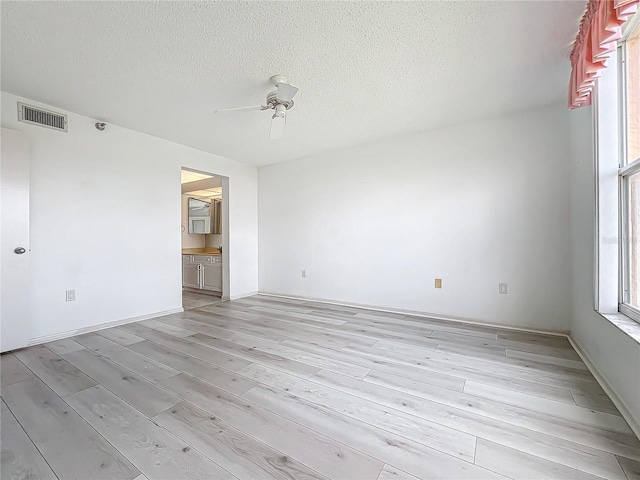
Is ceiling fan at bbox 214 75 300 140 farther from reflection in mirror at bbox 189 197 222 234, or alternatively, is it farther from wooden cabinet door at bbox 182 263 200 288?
reflection in mirror at bbox 189 197 222 234

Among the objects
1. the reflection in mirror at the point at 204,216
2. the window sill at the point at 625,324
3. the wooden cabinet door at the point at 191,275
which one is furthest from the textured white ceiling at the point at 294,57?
the reflection in mirror at the point at 204,216

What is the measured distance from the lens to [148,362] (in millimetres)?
2273

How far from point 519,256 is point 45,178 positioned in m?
4.92

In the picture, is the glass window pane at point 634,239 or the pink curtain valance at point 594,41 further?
the glass window pane at point 634,239

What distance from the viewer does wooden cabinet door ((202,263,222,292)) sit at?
5.01 meters

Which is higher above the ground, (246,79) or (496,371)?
(246,79)

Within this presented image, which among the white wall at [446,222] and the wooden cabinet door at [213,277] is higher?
the white wall at [446,222]

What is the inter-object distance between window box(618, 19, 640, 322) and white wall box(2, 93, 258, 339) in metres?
4.40

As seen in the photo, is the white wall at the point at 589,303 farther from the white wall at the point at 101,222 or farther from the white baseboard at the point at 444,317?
the white wall at the point at 101,222

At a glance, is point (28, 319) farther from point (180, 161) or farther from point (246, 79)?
point (246, 79)

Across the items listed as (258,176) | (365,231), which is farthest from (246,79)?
(258,176)

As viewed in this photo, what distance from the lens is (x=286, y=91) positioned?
2.26 meters

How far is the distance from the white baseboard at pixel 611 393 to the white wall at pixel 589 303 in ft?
0.04

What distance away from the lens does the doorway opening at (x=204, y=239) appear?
15.4ft
